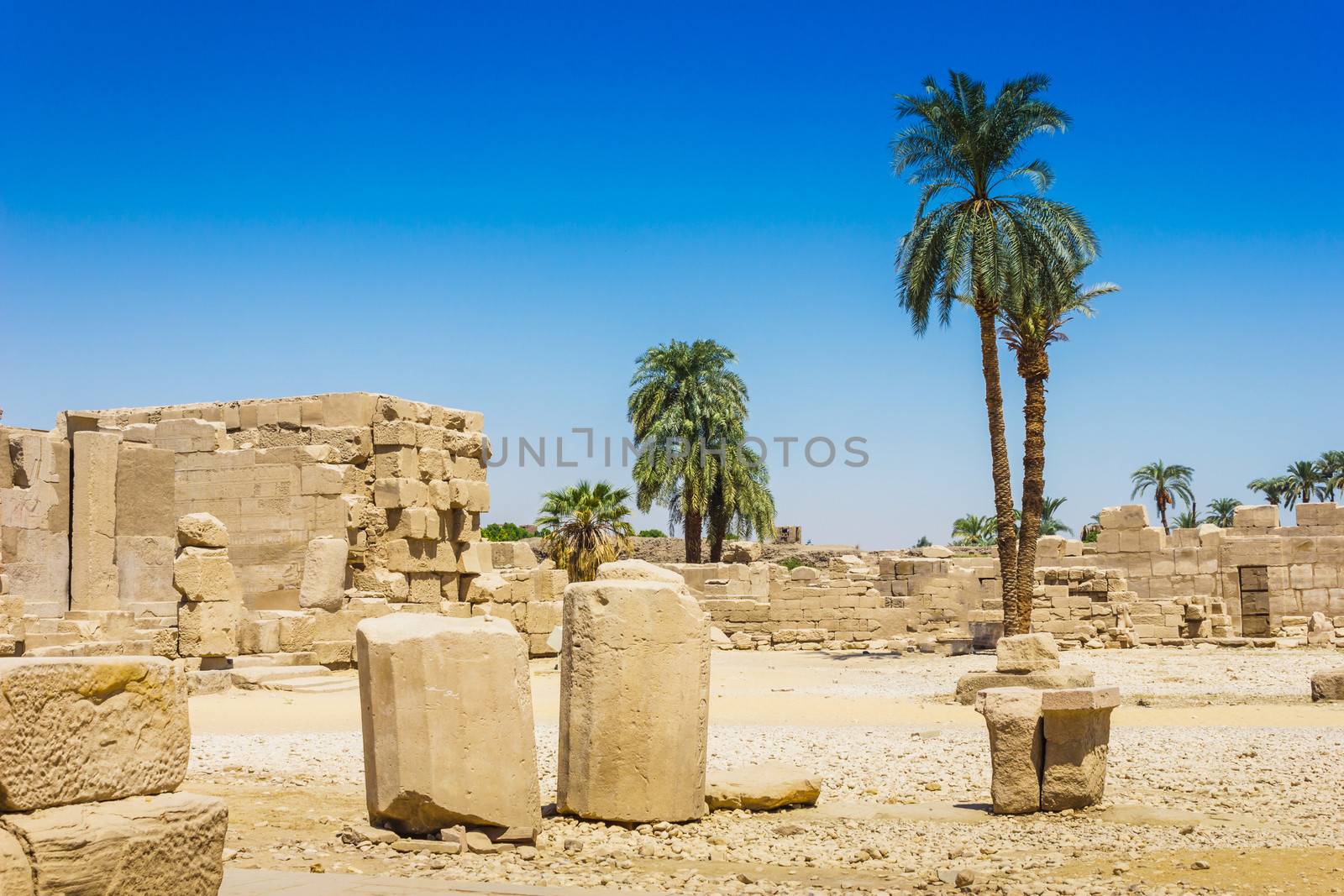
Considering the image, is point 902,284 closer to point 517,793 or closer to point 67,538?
point 67,538

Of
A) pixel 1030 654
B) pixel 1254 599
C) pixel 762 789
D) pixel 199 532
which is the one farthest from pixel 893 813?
pixel 1254 599

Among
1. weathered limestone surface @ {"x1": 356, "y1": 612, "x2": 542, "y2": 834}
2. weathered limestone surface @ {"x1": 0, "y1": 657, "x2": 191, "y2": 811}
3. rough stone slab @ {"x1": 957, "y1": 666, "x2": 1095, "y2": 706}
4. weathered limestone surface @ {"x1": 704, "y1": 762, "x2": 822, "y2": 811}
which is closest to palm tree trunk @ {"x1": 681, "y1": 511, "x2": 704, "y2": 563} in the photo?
rough stone slab @ {"x1": 957, "y1": 666, "x2": 1095, "y2": 706}

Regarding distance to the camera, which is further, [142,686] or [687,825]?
[687,825]

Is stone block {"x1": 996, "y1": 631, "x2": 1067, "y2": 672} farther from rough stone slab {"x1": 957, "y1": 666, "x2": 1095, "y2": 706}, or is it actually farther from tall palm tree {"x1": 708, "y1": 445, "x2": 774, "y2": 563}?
tall palm tree {"x1": 708, "y1": 445, "x2": 774, "y2": 563}

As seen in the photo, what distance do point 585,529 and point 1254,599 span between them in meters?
14.1

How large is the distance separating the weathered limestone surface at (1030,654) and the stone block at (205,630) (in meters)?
8.15

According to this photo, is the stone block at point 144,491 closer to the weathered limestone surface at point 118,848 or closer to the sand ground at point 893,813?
the sand ground at point 893,813

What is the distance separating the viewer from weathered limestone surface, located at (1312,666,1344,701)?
44.2ft

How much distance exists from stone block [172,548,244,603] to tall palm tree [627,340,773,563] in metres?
20.5

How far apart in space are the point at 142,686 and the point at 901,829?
4392 mm

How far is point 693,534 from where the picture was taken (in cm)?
3475

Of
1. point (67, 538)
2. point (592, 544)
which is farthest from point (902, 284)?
point (67, 538)

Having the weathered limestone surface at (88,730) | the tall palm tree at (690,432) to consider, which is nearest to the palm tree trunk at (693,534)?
the tall palm tree at (690,432)

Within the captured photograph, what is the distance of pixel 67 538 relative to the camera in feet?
51.5
